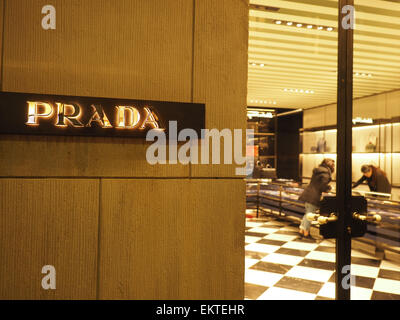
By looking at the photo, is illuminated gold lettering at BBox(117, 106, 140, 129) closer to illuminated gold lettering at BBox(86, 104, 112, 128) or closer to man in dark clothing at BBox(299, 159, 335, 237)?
illuminated gold lettering at BBox(86, 104, 112, 128)

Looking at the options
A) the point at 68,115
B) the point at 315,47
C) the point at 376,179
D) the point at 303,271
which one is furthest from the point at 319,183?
the point at 68,115

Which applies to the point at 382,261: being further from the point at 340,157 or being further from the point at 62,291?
the point at 62,291

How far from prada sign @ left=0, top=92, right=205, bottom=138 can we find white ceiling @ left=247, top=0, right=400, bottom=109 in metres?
2.50

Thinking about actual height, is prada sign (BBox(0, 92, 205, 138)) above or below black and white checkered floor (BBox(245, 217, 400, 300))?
above

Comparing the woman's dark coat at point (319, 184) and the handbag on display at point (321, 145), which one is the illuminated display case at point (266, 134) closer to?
the handbag on display at point (321, 145)

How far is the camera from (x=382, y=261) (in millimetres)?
4199

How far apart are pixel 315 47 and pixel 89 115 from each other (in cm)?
418

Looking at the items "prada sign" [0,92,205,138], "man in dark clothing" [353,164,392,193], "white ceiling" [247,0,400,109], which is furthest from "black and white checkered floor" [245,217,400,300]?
"white ceiling" [247,0,400,109]

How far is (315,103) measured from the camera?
9102 mm

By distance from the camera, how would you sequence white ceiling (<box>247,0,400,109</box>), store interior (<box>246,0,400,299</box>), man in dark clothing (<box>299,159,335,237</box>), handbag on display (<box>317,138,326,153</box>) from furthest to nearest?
handbag on display (<box>317,138,326,153</box>), man in dark clothing (<box>299,159,335,237</box>), store interior (<box>246,0,400,299</box>), white ceiling (<box>247,0,400,109</box>)

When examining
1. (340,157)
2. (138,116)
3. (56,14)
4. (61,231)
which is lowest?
(61,231)

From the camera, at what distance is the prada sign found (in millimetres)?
1512
